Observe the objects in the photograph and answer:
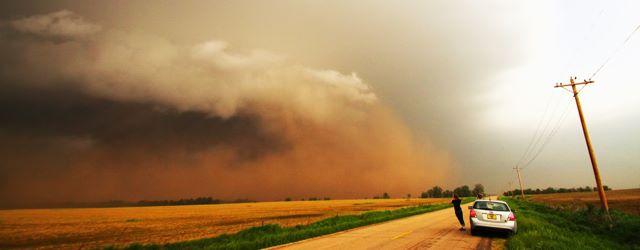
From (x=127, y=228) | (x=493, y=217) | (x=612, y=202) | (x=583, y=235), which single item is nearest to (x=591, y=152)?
(x=583, y=235)

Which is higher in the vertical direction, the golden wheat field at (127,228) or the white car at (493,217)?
the white car at (493,217)

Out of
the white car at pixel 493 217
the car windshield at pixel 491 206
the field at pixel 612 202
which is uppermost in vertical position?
the car windshield at pixel 491 206

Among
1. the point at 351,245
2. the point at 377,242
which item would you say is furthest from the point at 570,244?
the point at 351,245

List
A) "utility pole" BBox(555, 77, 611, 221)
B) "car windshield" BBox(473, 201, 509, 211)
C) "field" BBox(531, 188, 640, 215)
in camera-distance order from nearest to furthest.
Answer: "car windshield" BBox(473, 201, 509, 211), "utility pole" BBox(555, 77, 611, 221), "field" BBox(531, 188, 640, 215)

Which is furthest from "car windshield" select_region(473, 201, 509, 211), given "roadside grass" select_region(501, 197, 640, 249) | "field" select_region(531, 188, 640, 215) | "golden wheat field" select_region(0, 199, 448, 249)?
"field" select_region(531, 188, 640, 215)

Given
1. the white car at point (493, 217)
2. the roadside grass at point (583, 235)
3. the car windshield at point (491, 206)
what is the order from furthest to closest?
the car windshield at point (491, 206) → the white car at point (493, 217) → the roadside grass at point (583, 235)

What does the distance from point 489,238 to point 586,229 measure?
10.2m

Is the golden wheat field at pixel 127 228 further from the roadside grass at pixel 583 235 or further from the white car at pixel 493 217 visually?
the roadside grass at pixel 583 235

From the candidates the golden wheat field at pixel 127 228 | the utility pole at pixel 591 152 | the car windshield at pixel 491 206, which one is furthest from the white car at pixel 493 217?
the golden wheat field at pixel 127 228

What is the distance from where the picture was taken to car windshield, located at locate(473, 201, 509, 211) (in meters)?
14.7

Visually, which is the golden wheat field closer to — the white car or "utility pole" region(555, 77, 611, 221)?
the white car

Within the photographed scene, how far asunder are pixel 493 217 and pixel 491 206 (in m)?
0.86

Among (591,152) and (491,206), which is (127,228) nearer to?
(491,206)

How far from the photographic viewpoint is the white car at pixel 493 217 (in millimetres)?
13984
